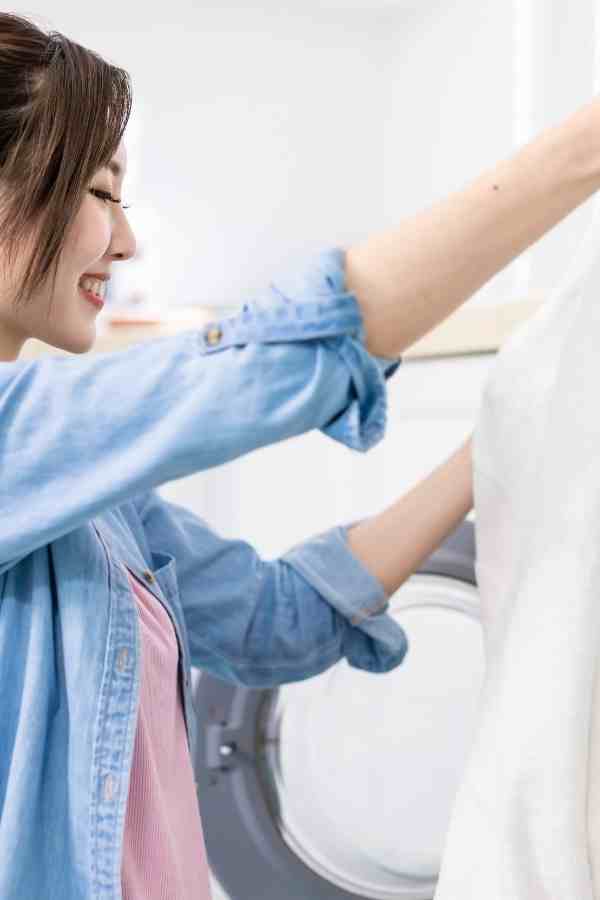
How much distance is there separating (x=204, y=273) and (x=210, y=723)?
1.34 metres

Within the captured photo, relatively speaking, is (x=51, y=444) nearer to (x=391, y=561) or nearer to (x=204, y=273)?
(x=391, y=561)

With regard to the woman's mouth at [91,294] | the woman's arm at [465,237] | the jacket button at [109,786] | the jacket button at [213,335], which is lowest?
the jacket button at [109,786]

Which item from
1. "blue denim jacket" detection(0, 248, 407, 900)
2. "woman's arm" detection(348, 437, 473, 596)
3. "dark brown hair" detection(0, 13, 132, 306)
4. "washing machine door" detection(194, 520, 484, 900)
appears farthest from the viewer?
"washing machine door" detection(194, 520, 484, 900)

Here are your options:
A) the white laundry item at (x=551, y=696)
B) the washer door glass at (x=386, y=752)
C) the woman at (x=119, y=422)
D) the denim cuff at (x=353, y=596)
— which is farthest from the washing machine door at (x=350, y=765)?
the white laundry item at (x=551, y=696)

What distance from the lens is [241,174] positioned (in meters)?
2.44

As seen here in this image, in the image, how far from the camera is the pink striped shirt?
0.79m

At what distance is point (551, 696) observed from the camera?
28.1 inches

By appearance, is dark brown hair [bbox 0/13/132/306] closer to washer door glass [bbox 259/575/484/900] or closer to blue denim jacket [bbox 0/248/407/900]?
blue denim jacket [bbox 0/248/407/900]

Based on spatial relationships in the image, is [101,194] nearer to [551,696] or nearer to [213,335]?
[213,335]

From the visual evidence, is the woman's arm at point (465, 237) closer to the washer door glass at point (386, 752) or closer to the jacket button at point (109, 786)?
the jacket button at point (109, 786)

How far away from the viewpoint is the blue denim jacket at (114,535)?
0.61 meters

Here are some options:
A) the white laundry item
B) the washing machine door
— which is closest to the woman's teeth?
the white laundry item

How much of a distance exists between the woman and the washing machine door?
1.04 ft

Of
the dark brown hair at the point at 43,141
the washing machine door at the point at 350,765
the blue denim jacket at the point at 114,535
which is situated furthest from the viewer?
the washing machine door at the point at 350,765
